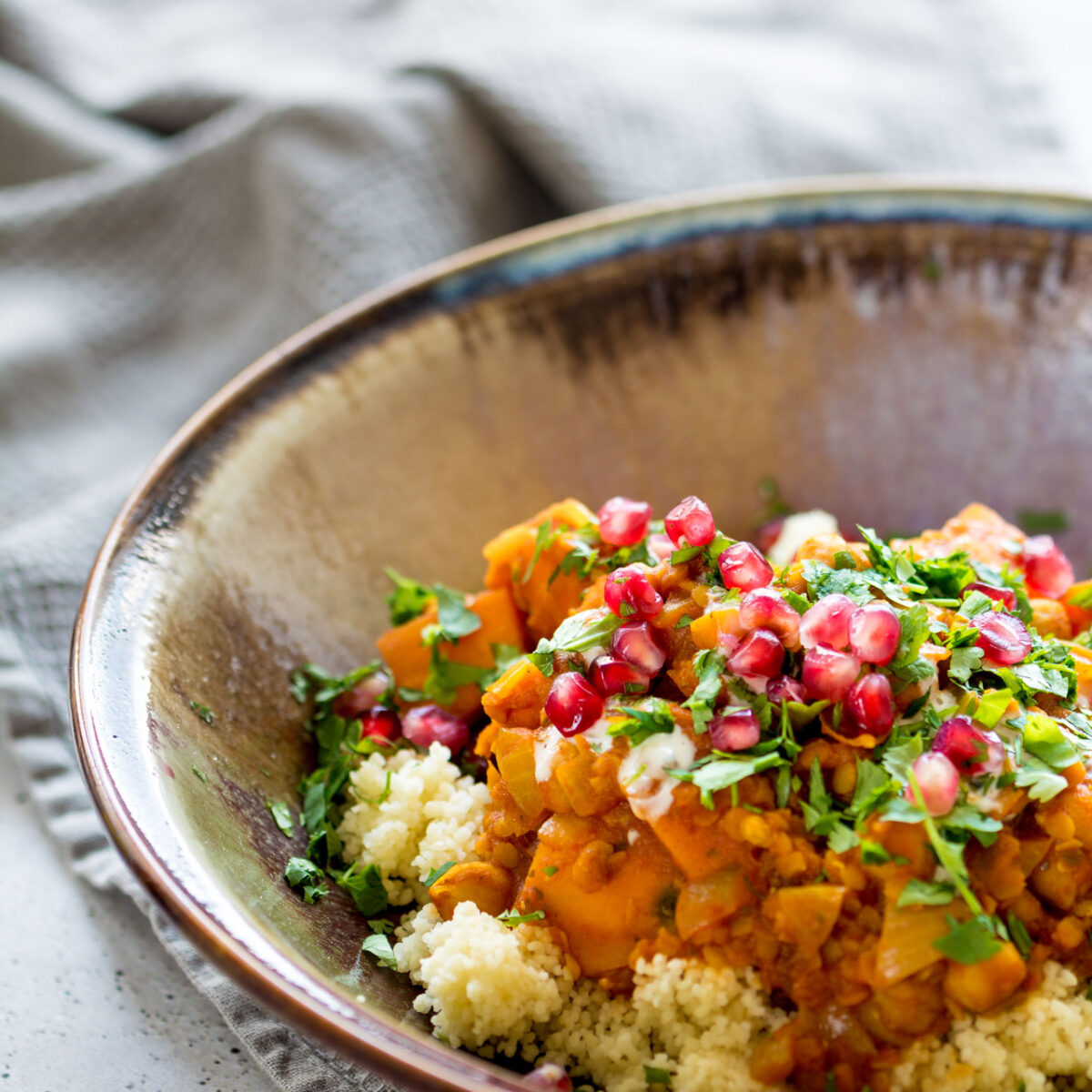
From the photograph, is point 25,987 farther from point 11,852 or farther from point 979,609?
point 979,609

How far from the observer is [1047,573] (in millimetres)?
2307

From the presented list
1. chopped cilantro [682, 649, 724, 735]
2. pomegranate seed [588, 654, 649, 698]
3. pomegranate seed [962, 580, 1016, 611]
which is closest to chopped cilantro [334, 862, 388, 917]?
pomegranate seed [588, 654, 649, 698]

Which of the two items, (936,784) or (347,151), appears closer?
(936,784)

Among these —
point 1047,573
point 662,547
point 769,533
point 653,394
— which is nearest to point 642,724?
point 662,547

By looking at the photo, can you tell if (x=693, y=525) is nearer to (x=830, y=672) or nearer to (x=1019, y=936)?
(x=830, y=672)

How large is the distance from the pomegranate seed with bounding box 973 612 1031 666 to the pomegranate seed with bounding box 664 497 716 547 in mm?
453

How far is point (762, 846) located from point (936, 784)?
0.84ft

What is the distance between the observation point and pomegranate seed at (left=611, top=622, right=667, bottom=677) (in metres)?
1.90

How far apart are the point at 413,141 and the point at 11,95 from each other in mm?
1543

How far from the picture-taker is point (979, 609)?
2016 millimetres

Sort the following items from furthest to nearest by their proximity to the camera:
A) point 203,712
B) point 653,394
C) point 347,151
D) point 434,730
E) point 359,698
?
point 347,151 → point 653,394 → point 359,698 → point 434,730 → point 203,712

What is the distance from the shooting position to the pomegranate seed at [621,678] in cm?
190

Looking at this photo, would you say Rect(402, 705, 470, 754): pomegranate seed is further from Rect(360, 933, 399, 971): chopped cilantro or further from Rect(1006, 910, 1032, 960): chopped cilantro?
Rect(1006, 910, 1032, 960): chopped cilantro

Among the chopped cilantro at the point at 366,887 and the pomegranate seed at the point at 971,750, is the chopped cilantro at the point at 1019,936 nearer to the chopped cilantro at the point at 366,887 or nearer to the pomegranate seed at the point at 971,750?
the pomegranate seed at the point at 971,750
